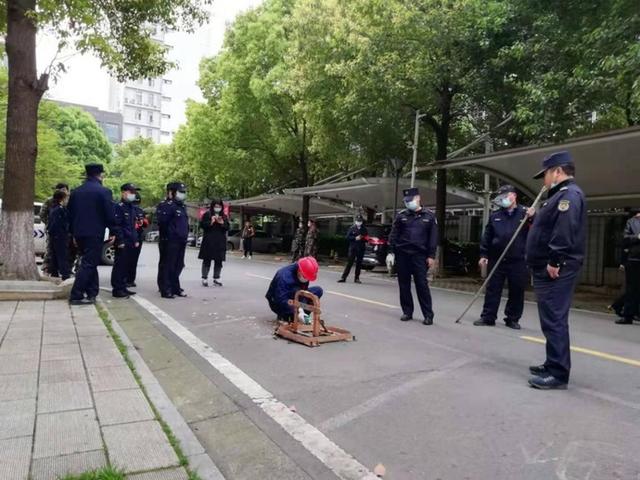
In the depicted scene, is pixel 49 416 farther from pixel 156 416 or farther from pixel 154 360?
pixel 154 360

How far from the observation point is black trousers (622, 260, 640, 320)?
336 inches

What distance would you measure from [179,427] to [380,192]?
1703 centimetres

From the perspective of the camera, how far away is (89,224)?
25.5 feet

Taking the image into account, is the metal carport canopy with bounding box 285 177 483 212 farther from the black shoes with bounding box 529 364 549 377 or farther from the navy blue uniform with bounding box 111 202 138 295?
the black shoes with bounding box 529 364 549 377

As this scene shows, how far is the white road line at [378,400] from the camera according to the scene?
147 inches

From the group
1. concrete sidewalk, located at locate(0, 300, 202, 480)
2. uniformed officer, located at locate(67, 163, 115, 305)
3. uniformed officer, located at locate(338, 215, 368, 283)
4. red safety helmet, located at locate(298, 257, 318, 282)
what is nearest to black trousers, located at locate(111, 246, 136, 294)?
→ uniformed officer, located at locate(67, 163, 115, 305)

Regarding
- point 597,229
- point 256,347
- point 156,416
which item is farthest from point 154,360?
point 597,229

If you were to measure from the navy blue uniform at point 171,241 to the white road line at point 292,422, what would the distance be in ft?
11.6

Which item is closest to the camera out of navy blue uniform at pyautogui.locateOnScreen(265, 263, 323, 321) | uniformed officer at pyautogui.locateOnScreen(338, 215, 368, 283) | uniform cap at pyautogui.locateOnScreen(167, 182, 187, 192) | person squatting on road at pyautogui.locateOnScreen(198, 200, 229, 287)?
navy blue uniform at pyautogui.locateOnScreen(265, 263, 323, 321)

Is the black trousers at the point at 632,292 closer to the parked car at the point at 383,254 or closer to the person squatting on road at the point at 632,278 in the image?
the person squatting on road at the point at 632,278

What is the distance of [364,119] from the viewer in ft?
52.5

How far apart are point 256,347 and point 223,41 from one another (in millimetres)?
23902

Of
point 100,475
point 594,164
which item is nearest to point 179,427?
point 100,475

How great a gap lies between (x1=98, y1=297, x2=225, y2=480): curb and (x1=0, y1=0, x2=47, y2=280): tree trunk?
453 cm
